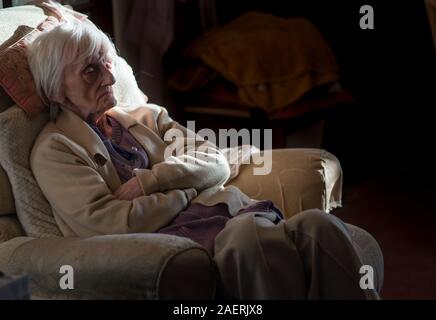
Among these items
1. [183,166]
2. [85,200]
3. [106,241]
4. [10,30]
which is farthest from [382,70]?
[106,241]

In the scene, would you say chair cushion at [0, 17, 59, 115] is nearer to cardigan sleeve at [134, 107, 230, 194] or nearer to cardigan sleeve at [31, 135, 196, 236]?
cardigan sleeve at [31, 135, 196, 236]

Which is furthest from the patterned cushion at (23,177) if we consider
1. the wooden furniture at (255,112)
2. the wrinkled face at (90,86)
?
the wooden furniture at (255,112)

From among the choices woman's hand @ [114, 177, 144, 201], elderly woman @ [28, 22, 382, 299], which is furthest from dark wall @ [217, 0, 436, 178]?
woman's hand @ [114, 177, 144, 201]

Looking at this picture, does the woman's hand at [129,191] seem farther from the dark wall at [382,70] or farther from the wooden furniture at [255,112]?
the dark wall at [382,70]

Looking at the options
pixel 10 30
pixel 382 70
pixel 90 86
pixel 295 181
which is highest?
pixel 10 30

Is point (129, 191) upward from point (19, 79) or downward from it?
downward

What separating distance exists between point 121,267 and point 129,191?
39 cm

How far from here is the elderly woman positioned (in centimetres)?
165

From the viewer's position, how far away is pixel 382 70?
404cm

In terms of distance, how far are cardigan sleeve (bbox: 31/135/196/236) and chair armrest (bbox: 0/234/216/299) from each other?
128 millimetres

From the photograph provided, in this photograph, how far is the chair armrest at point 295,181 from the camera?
7.02 ft

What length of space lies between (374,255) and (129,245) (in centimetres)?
63


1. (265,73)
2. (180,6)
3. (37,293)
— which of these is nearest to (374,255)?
(37,293)

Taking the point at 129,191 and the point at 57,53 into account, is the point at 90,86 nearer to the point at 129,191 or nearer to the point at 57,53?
the point at 57,53
